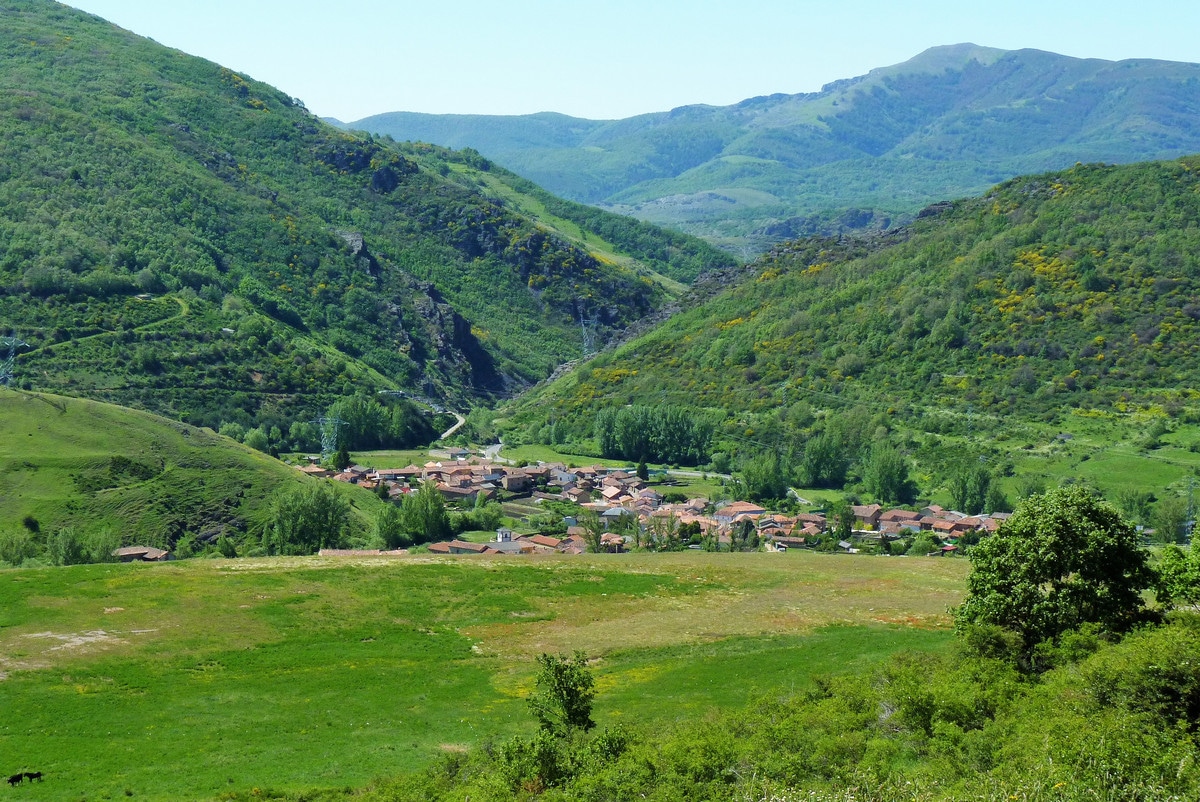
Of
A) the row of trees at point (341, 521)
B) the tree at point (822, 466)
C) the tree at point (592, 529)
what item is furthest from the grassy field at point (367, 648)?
the tree at point (822, 466)

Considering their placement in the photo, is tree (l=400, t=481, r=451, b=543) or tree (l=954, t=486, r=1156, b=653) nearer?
tree (l=954, t=486, r=1156, b=653)

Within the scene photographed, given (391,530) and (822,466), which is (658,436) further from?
(391,530)

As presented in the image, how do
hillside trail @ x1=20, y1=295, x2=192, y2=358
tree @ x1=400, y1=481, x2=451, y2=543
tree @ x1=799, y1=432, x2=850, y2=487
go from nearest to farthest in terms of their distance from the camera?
tree @ x1=400, y1=481, x2=451, y2=543 → tree @ x1=799, y1=432, x2=850, y2=487 → hillside trail @ x1=20, y1=295, x2=192, y2=358

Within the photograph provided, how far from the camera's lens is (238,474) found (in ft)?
316

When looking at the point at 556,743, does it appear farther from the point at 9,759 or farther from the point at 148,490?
the point at 148,490

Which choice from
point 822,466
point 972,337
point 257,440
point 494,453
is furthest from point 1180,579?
point 494,453

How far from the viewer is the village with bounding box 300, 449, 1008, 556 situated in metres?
85.8

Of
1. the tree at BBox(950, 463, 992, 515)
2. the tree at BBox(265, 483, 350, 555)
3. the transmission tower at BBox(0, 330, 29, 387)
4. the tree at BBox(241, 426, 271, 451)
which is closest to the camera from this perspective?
the tree at BBox(265, 483, 350, 555)

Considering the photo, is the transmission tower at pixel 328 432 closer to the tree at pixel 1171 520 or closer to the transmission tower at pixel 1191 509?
the tree at pixel 1171 520

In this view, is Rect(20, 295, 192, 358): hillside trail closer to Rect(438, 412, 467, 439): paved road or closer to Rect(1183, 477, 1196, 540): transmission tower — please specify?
Rect(438, 412, 467, 439): paved road

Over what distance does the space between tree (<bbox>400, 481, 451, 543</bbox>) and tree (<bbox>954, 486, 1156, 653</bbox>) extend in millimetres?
58989

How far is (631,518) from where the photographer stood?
315 feet

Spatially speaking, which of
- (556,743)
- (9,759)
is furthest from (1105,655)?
(9,759)

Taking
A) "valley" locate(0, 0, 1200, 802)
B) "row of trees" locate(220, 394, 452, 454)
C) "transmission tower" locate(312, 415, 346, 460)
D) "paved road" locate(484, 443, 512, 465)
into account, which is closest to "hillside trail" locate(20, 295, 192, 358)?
"valley" locate(0, 0, 1200, 802)
